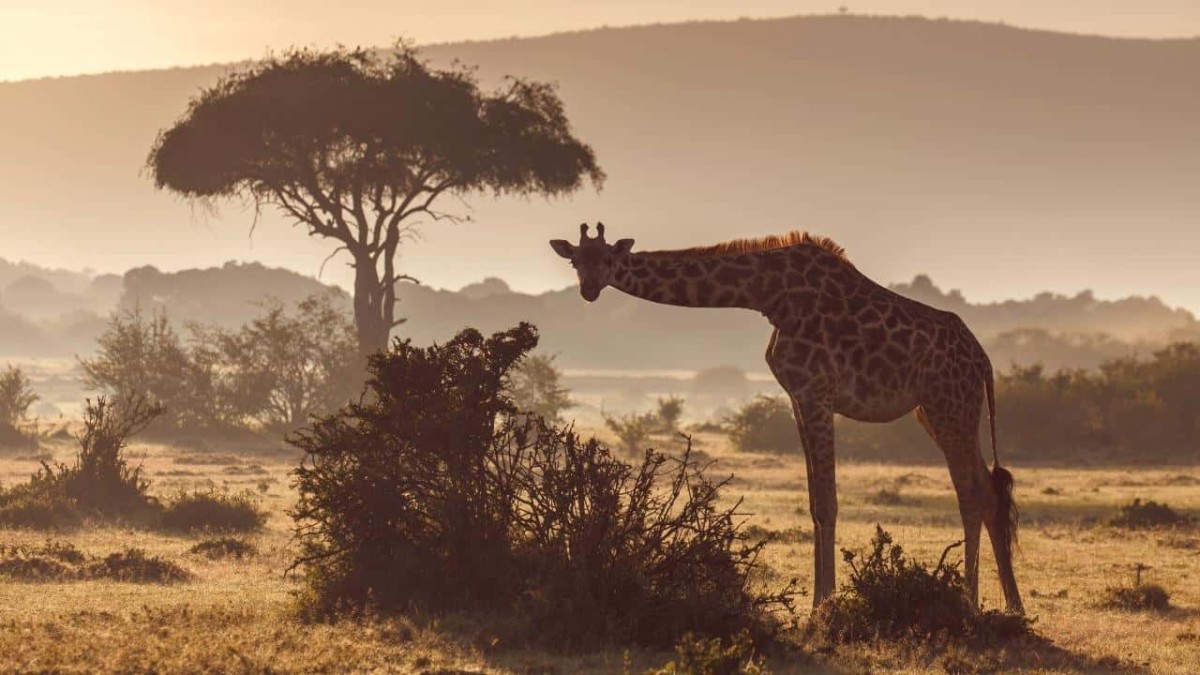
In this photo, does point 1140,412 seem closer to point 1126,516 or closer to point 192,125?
point 1126,516

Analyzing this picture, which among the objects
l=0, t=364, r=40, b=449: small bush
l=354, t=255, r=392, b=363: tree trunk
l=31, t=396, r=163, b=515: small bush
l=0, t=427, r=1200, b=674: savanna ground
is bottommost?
l=0, t=427, r=1200, b=674: savanna ground

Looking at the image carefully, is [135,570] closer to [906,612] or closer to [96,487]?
[96,487]

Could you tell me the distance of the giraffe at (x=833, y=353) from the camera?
16.3 m

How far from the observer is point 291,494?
1220 inches

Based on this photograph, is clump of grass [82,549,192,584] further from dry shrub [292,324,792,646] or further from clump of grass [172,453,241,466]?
clump of grass [172,453,241,466]

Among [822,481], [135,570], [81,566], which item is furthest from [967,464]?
[81,566]

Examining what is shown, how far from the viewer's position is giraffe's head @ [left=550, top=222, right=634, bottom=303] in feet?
51.8

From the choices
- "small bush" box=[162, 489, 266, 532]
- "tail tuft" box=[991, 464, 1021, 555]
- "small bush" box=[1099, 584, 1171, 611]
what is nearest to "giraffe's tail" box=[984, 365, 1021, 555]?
"tail tuft" box=[991, 464, 1021, 555]

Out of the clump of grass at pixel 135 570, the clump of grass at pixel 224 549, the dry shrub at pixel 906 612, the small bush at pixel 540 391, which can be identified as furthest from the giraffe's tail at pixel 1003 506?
the small bush at pixel 540 391

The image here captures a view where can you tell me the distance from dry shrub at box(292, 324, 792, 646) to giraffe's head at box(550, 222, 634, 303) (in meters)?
1.02

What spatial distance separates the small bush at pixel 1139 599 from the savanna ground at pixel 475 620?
0.21 meters

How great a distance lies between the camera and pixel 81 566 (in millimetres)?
19969

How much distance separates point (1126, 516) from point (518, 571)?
15.6m

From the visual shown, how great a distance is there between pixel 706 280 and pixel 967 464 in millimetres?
3286
